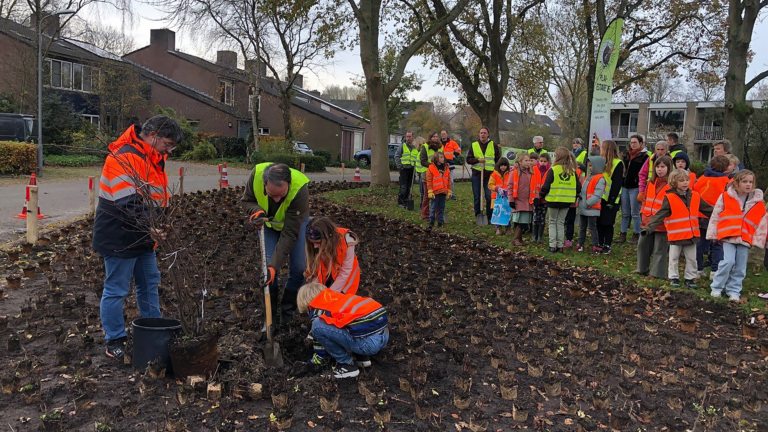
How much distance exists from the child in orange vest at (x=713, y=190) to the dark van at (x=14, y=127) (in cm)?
2350

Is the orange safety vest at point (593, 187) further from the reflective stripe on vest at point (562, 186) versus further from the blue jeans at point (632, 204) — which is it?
the blue jeans at point (632, 204)

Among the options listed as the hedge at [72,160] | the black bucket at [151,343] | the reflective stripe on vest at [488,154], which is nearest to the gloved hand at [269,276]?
the black bucket at [151,343]

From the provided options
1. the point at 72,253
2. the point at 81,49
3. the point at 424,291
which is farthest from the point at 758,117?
the point at 81,49

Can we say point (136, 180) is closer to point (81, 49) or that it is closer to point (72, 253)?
point (72, 253)

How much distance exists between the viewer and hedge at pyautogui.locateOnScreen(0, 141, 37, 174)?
1889 centimetres

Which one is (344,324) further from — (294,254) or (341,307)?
(294,254)

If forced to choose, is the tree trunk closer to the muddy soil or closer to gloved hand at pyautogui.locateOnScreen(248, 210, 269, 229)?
the muddy soil

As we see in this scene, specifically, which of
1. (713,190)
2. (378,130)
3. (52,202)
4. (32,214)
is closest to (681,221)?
(713,190)

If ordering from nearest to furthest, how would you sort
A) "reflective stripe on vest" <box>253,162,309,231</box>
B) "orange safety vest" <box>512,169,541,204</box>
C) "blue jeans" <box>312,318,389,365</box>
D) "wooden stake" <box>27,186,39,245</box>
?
"blue jeans" <box>312,318,389,365</box>, "reflective stripe on vest" <box>253,162,309,231</box>, "wooden stake" <box>27,186,39,245</box>, "orange safety vest" <box>512,169,541,204</box>

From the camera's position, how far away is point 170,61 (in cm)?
4078

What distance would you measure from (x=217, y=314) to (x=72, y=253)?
3.58 metres

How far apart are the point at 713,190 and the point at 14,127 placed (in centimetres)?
2393

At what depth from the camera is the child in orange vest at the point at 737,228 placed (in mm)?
6289

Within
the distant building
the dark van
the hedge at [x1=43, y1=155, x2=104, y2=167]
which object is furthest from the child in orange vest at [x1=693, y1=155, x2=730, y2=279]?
the distant building
